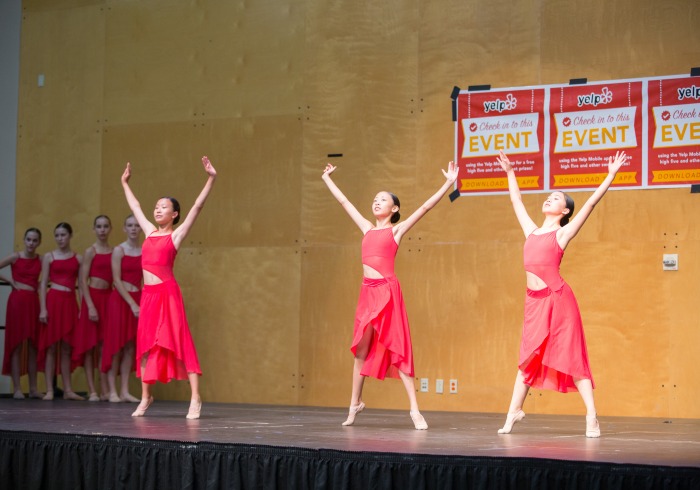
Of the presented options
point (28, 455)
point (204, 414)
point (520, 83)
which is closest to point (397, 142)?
point (520, 83)

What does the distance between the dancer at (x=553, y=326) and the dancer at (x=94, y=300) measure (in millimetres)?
4561

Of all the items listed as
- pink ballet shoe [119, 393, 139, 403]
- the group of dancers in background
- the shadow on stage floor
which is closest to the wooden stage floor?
the shadow on stage floor

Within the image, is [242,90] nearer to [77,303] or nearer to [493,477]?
[77,303]

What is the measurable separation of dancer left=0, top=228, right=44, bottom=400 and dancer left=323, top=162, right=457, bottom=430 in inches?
166

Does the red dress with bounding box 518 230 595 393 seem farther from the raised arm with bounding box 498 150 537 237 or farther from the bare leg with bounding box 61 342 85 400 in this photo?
the bare leg with bounding box 61 342 85 400

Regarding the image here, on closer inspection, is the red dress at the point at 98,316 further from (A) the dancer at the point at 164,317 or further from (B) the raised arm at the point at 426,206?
(B) the raised arm at the point at 426,206

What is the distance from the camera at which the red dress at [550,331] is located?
5957 millimetres

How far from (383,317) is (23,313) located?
4.49 metres

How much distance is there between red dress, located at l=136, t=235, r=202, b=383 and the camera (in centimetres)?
704

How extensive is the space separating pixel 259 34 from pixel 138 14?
4.75ft

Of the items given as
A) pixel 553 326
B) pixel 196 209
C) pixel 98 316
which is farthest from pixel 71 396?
pixel 553 326

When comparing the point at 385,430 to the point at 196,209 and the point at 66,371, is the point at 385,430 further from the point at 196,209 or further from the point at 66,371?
the point at 66,371

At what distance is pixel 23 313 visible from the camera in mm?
9492

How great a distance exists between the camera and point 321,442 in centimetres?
533
